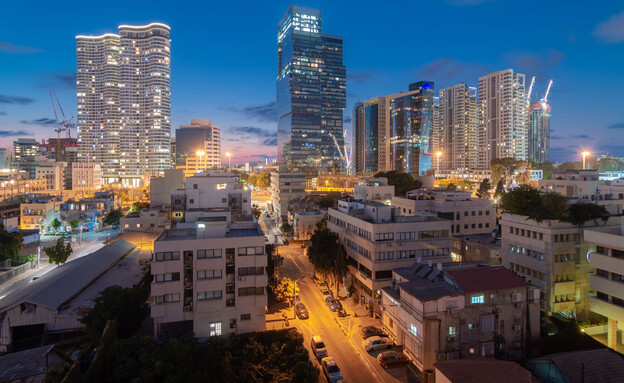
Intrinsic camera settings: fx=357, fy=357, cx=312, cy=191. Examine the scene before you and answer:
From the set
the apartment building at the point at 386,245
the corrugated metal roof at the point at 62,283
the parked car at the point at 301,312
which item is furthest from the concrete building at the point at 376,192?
the corrugated metal roof at the point at 62,283

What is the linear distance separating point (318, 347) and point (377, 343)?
3879mm

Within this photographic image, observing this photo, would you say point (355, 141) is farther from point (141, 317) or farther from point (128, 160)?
point (141, 317)

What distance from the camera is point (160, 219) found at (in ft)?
196

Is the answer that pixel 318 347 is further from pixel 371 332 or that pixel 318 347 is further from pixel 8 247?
pixel 8 247

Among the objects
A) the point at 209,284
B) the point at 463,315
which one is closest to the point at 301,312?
the point at 209,284

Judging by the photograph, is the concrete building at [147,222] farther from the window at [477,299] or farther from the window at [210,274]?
the window at [477,299]

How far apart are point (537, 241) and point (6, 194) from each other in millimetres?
109051

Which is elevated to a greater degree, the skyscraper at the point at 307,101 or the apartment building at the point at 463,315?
the skyscraper at the point at 307,101

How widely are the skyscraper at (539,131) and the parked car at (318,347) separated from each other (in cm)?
16768

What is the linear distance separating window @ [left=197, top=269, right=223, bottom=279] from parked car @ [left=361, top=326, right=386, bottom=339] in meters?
10.8

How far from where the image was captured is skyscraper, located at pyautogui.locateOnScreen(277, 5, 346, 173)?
140 meters

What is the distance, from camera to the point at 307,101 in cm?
14050

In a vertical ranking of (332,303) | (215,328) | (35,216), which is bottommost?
(332,303)

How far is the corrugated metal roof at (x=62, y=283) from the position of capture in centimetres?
2536
